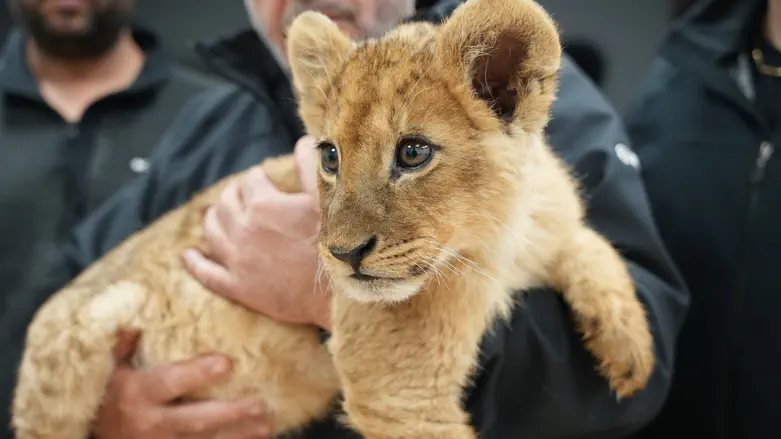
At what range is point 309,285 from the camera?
1.69 meters

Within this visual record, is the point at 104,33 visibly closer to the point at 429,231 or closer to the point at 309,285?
the point at 309,285

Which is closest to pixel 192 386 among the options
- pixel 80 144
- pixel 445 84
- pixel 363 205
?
pixel 363 205

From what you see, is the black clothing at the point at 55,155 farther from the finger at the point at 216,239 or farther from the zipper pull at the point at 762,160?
the zipper pull at the point at 762,160

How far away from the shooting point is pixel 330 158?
→ 149cm

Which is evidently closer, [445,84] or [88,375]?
[445,84]

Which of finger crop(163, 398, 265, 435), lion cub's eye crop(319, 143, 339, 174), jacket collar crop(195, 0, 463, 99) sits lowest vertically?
finger crop(163, 398, 265, 435)

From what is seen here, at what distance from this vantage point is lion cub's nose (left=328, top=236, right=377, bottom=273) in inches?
51.2

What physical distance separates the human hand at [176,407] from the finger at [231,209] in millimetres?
335

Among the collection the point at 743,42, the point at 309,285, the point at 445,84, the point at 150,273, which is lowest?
the point at 150,273

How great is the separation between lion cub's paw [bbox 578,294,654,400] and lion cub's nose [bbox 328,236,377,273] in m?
0.59

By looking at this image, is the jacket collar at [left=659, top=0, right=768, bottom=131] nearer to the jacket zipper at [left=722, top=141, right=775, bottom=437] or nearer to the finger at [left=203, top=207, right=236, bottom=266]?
the jacket zipper at [left=722, top=141, right=775, bottom=437]

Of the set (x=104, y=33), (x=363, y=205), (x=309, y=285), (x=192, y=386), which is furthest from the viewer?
(x=104, y=33)

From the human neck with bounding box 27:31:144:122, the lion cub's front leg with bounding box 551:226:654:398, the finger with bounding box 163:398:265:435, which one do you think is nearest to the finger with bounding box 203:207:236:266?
→ the finger with bounding box 163:398:265:435

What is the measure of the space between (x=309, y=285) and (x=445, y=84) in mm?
588
